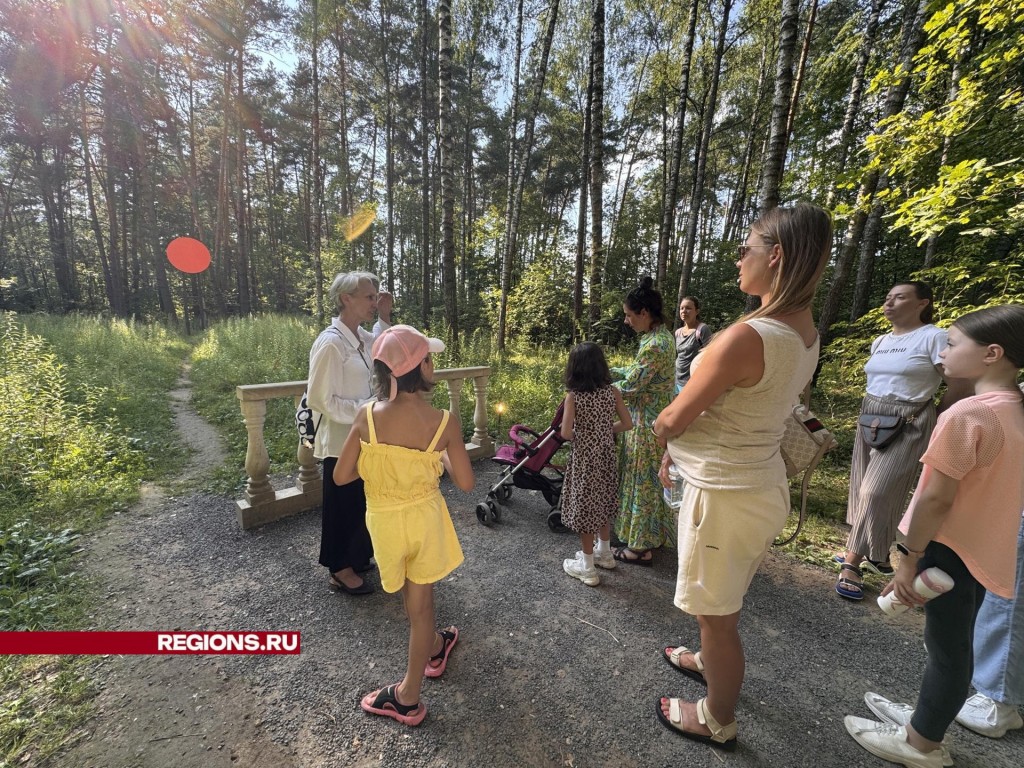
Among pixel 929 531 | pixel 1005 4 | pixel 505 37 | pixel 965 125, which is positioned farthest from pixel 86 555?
Result: pixel 505 37

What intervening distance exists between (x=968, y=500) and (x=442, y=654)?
242cm

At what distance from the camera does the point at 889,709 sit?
1907mm

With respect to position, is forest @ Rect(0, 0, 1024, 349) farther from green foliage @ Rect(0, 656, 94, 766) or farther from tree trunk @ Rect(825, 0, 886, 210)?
green foliage @ Rect(0, 656, 94, 766)

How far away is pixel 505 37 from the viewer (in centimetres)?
1319

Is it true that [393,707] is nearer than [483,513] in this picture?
Yes

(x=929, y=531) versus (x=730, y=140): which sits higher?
(x=730, y=140)

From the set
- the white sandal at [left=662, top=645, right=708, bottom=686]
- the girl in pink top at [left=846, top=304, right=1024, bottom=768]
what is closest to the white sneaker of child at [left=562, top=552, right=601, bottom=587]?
the white sandal at [left=662, top=645, right=708, bottom=686]

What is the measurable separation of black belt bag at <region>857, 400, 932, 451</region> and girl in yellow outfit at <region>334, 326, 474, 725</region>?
3013 millimetres

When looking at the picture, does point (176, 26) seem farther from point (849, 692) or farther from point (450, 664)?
point (849, 692)

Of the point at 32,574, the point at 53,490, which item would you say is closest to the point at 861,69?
the point at 32,574

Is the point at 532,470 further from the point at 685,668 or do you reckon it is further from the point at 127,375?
the point at 127,375

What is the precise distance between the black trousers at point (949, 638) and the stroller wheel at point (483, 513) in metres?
2.83

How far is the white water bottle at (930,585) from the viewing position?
1.40 m

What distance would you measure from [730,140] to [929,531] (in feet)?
68.7
